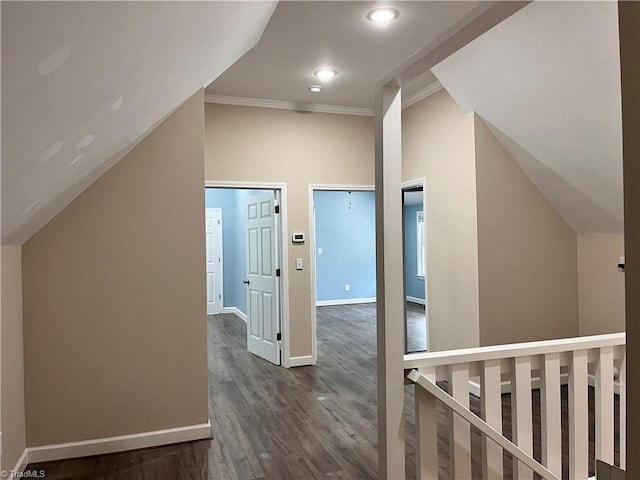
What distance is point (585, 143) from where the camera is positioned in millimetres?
3314

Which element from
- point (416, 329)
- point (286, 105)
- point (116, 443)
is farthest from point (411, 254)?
point (116, 443)

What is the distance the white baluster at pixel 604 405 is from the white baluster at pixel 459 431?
0.74m

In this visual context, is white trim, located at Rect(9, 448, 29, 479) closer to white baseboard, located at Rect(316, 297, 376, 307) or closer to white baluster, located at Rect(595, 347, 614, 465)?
white baluster, located at Rect(595, 347, 614, 465)

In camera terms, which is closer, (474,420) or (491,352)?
(474,420)

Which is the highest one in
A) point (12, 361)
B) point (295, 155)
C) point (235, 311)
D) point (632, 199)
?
point (295, 155)

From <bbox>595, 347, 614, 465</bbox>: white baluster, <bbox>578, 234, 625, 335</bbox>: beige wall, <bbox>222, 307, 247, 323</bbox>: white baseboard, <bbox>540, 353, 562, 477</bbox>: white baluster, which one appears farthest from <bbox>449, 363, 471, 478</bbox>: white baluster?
<bbox>222, 307, 247, 323</bbox>: white baseboard

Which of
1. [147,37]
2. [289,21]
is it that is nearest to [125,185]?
[289,21]

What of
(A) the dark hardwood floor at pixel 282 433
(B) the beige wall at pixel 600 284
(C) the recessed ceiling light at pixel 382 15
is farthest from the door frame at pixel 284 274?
(B) the beige wall at pixel 600 284

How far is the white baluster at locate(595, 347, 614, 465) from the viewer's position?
2.15 meters

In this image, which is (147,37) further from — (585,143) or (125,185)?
(585,143)

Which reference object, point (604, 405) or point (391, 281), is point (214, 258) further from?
point (604, 405)

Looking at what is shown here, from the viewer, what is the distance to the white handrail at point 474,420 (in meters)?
1.81

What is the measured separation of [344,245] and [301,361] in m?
4.99

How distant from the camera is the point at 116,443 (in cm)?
305
